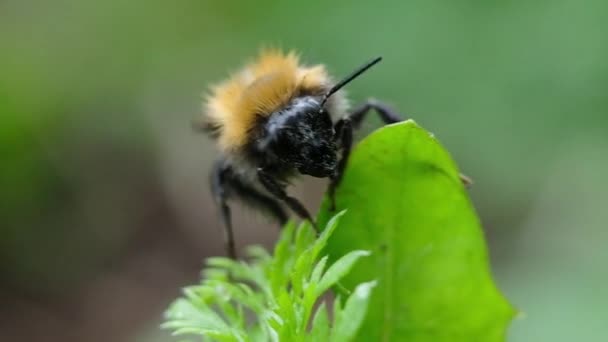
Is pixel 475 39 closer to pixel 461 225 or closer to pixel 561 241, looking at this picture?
pixel 561 241

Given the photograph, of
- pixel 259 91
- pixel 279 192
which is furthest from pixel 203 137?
pixel 279 192

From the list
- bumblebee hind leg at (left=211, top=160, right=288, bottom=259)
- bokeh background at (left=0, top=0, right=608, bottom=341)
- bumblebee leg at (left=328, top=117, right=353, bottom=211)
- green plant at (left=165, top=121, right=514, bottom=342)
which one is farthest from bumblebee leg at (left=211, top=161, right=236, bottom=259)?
bokeh background at (left=0, top=0, right=608, bottom=341)

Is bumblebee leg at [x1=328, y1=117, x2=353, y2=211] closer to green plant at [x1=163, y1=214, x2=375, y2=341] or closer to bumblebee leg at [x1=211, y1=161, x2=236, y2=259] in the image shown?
green plant at [x1=163, y1=214, x2=375, y2=341]

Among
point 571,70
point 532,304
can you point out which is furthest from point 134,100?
point 532,304

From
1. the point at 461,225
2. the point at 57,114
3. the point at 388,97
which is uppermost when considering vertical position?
the point at 57,114

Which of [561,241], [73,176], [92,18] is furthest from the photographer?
[92,18]

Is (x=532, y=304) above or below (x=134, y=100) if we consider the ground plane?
below
